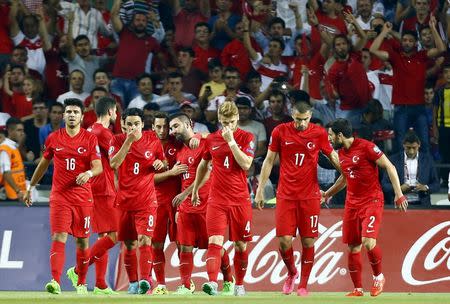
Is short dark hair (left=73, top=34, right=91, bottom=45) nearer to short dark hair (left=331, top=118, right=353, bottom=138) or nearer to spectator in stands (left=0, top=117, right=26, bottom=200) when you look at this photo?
spectator in stands (left=0, top=117, right=26, bottom=200)

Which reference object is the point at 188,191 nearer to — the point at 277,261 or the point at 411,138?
the point at 277,261

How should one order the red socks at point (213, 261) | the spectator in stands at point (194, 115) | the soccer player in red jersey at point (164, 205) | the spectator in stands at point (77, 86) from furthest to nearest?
the spectator in stands at point (77, 86) → the spectator in stands at point (194, 115) → the soccer player in red jersey at point (164, 205) → the red socks at point (213, 261)

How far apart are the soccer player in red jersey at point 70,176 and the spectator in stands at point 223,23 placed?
728cm

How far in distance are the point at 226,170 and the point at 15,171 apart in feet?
18.7

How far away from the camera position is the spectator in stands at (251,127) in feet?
68.1

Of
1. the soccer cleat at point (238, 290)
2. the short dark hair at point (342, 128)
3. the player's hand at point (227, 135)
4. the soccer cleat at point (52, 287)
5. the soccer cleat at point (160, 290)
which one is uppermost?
the short dark hair at point (342, 128)

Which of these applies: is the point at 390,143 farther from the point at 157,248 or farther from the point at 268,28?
the point at 157,248

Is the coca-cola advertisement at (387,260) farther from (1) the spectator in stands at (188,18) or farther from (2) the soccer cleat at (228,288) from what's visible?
(1) the spectator in stands at (188,18)

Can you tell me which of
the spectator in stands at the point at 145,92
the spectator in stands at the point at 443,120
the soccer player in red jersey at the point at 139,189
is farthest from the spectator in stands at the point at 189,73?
the soccer player in red jersey at the point at 139,189

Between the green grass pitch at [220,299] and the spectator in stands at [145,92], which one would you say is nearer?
the green grass pitch at [220,299]

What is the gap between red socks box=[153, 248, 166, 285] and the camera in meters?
17.1

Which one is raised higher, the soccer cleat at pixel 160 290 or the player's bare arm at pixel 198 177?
the player's bare arm at pixel 198 177

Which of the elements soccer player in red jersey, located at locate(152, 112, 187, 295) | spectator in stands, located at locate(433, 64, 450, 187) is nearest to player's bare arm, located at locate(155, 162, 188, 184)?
soccer player in red jersey, located at locate(152, 112, 187, 295)

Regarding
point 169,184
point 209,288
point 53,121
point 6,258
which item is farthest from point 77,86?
point 209,288
